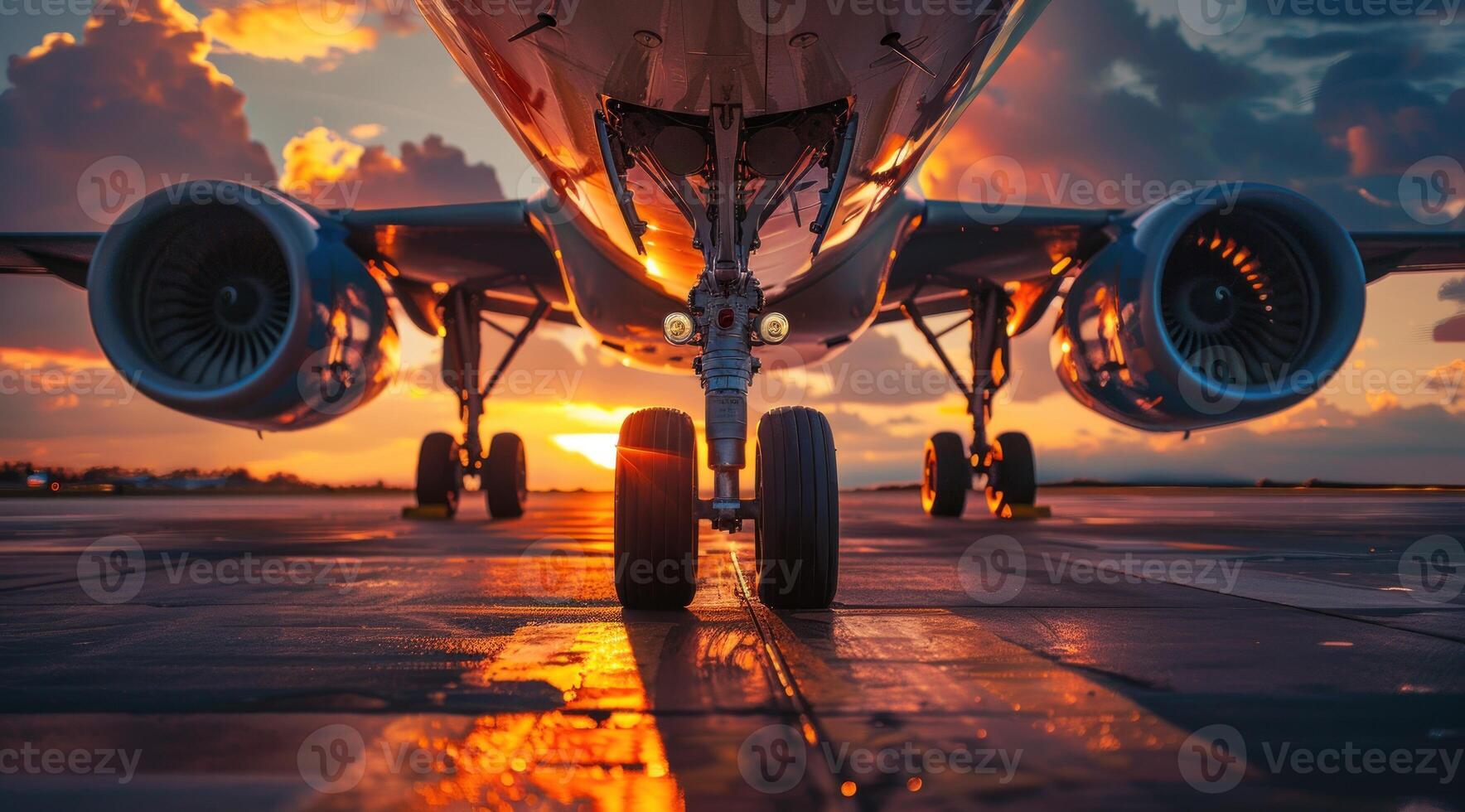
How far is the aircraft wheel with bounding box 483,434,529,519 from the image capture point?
10.5m

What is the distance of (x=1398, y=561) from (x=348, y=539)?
728cm

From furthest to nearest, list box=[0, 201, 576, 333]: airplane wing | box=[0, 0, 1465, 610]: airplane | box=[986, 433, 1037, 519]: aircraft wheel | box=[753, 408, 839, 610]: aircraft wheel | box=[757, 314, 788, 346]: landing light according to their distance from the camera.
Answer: box=[986, 433, 1037, 519]: aircraft wheel, box=[0, 201, 576, 333]: airplane wing, box=[757, 314, 788, 346]: landing light, box=[753, 408, 839, 610]: aircraft wheel, box=[0, 0, 1465, 610]: airplane

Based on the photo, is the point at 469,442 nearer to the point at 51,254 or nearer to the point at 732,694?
the point at 51,254

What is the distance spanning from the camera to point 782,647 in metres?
2.44

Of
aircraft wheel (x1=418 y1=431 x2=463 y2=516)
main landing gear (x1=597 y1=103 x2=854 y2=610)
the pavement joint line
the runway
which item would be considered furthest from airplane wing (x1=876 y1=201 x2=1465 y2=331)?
aircraft wheel (x1=418 y1=431 x2=463 y2=516)

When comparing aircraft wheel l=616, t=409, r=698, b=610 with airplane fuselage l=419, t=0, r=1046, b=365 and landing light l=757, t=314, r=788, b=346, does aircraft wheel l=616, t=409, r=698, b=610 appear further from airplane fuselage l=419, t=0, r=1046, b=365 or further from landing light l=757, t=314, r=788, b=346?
airplane fuselage l=419, t=0, r=1046, b=365

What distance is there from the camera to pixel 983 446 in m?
9.85

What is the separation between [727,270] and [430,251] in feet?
19.1

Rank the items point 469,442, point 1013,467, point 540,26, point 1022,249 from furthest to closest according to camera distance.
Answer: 1. point 1013,467
2. point 469,442
3. point 1022,249
4. point 540,26

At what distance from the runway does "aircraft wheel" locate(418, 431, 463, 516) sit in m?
6.12

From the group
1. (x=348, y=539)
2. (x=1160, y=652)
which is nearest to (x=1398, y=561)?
(x=1160, y=652)

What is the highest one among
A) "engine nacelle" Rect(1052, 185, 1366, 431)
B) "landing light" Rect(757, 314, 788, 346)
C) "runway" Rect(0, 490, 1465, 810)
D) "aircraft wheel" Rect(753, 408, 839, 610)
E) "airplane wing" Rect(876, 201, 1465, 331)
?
"airplane wing" Rect(876, 201, 1465, 331)

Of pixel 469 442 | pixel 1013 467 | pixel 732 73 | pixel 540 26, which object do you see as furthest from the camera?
pixel 1013 467

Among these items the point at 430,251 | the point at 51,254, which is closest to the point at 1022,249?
the point at 430,251
